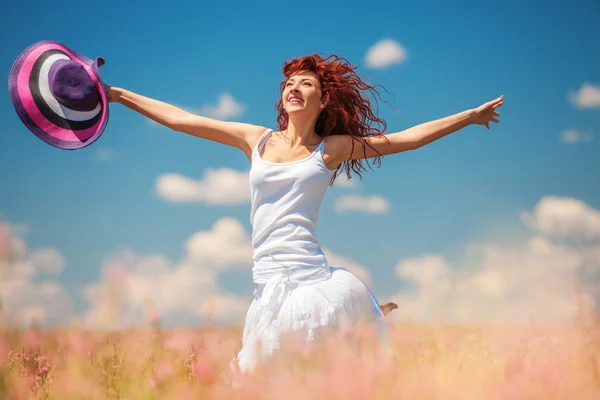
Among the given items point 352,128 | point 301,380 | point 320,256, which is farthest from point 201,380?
point 352,128

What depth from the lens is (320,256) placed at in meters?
4.16

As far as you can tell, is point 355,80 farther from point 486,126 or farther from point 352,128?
point 486,126

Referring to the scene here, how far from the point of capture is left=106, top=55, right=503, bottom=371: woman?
12.9 ft

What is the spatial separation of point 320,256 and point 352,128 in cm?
124

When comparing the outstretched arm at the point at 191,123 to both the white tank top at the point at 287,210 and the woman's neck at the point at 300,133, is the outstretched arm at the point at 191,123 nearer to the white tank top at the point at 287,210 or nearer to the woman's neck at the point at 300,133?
the woman's neck at the point at 300,133

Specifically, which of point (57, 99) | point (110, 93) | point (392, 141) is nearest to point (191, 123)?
point (110, 93)

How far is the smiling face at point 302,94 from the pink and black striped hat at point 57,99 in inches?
61.6

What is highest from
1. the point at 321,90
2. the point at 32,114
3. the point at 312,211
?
the point at 321,90

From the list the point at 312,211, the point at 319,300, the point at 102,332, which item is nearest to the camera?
the point at 102,332

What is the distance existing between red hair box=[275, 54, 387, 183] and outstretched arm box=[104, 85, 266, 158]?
51 centimetres

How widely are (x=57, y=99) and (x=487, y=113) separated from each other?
3.68m

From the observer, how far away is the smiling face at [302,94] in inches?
176

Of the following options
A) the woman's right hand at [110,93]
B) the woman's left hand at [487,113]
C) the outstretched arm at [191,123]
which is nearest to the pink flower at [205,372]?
the outstretched arm at [191,123]

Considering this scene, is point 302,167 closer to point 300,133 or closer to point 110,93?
point 300,133
